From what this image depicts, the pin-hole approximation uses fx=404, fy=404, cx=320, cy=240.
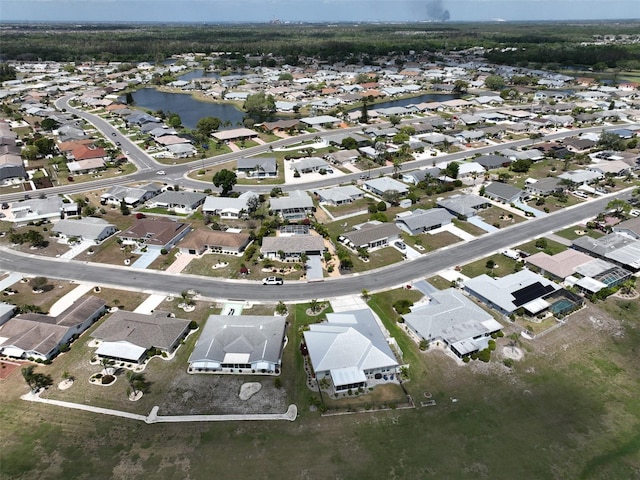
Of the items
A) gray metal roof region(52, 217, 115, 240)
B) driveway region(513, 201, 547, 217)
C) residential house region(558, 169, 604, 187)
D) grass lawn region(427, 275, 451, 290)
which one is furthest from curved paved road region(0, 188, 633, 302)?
residential house region(558, 169, 604, 187)

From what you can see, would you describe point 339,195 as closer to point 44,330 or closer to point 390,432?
point 390,432

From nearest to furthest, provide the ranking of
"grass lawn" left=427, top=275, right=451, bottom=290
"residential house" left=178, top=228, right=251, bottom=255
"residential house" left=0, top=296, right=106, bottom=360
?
"residential house" left=0, top=296, right=106, bottom=360 → "grass lawn" left=427, top=275, right=451, bottom=290 → "residential house" left=178, top=228, right=251, bottom=255

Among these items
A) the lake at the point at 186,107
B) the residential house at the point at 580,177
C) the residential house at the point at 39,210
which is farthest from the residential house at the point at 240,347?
the lake at the point at 186,107

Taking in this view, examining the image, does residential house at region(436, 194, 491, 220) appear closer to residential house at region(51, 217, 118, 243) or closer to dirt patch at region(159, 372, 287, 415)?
dirt patch at region(159, 372, 287, 415)

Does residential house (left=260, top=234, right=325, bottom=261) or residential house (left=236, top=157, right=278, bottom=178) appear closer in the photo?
residential house (left=260, top=234, right=325, bottom=261)

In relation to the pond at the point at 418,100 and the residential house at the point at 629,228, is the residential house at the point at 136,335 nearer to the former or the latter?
the residential house at the point at 629,228

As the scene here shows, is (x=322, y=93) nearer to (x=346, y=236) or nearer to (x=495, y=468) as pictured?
(x=346, y=236)

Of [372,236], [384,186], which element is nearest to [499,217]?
[384,186]

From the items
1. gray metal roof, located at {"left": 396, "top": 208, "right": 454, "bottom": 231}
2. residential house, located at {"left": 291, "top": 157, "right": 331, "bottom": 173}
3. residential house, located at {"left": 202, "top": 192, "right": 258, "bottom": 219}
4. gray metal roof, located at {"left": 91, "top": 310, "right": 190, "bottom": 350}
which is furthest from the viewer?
residential house, located at {"left": 291, "top": 157, "right": 331, "bottom": 173}
